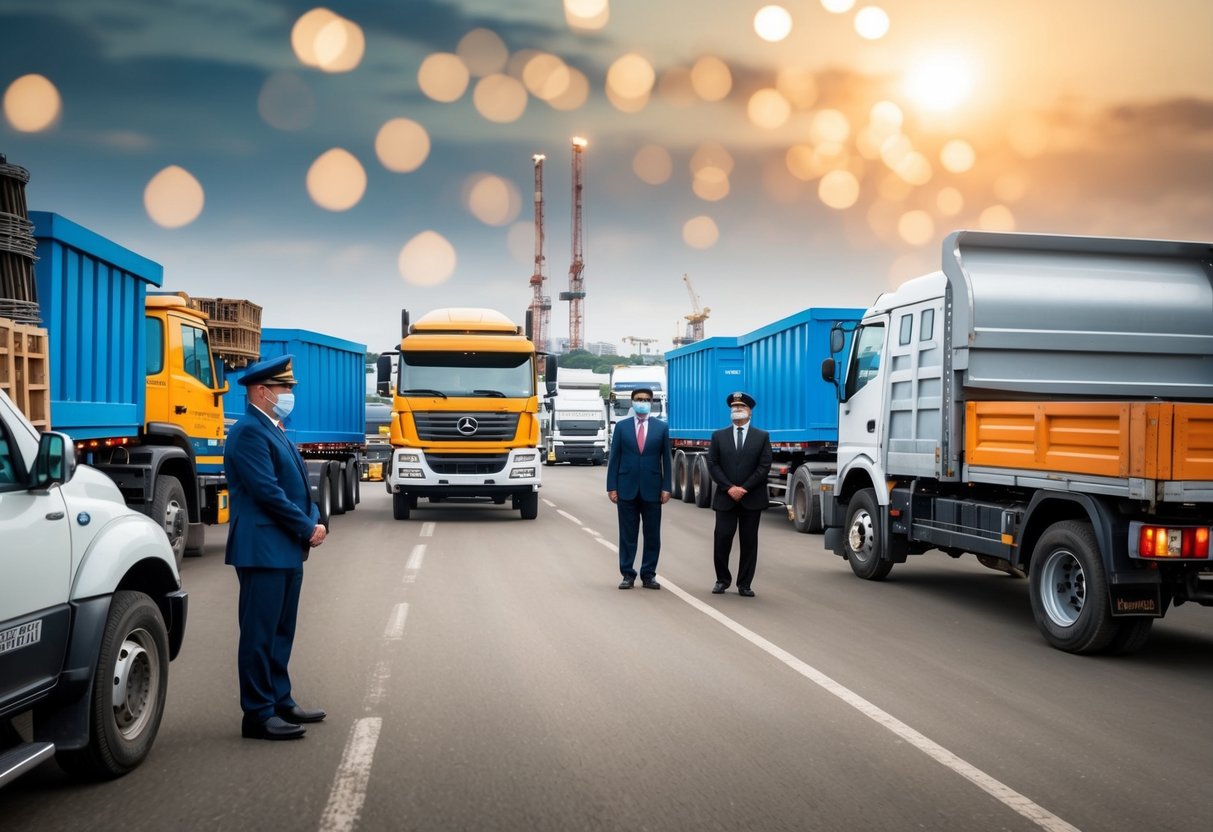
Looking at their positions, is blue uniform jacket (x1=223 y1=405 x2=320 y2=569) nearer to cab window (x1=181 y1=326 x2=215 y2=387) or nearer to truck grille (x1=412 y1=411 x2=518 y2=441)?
cab window (x1=181 y1=326 x2=215 y2=387)

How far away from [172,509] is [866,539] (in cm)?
747

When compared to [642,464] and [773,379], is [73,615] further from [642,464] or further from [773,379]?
[773,379]

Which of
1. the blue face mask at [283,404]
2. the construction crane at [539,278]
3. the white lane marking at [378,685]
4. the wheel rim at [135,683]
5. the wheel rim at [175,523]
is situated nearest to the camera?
the wheel rim at [135,683]

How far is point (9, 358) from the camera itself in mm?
7910

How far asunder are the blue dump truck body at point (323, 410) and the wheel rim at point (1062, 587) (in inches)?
484

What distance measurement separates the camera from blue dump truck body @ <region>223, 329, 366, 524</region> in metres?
18.6

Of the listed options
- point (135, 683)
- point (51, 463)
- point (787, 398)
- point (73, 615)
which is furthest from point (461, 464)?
point (51, 463)

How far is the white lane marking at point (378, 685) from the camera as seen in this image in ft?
20.5

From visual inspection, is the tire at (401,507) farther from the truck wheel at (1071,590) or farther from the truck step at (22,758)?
the truck step at (22,758)

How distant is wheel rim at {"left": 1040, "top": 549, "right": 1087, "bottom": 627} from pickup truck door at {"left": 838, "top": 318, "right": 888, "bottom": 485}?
3378 mm

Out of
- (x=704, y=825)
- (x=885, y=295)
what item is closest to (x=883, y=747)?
(x=704, y=825)

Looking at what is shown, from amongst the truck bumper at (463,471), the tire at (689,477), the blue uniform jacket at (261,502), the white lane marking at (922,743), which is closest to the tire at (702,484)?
the tire at (689,477)

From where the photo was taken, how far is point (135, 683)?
5051 millimetres

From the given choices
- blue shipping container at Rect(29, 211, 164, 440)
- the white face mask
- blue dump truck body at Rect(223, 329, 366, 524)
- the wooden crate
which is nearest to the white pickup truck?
the white face mask
